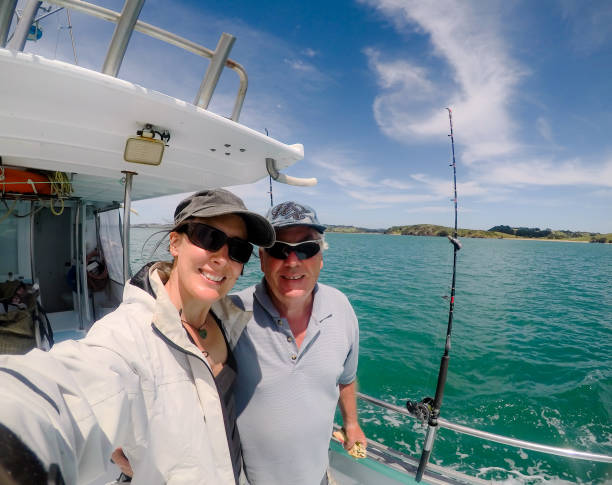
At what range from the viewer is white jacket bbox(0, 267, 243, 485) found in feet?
1.80

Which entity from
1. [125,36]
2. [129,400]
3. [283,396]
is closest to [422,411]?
[283,396]

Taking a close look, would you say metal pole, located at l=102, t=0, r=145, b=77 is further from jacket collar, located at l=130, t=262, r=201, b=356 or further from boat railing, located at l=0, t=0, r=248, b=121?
jacket collar, located at l=130, t=262, r=201, b=356

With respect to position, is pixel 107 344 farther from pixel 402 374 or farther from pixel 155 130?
pixel 402 374

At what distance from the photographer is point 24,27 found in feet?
4.45

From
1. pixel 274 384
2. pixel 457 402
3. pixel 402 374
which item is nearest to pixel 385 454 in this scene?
pixel 274 384

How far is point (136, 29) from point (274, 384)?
6.90 ft

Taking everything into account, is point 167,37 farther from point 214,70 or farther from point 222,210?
point 222,210

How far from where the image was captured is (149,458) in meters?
0.98

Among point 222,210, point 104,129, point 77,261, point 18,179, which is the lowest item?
point 77,261

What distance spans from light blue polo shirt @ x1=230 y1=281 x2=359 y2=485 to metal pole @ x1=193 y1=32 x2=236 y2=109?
1.37 meters

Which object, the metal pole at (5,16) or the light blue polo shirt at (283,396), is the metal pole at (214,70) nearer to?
the metal pole at (5,16)

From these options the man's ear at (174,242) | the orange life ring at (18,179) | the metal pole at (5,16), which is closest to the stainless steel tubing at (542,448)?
the man's ear at (174,242)

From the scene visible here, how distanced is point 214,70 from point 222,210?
1119mm

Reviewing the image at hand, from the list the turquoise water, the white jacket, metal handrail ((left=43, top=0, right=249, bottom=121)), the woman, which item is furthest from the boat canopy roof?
the white jacket
